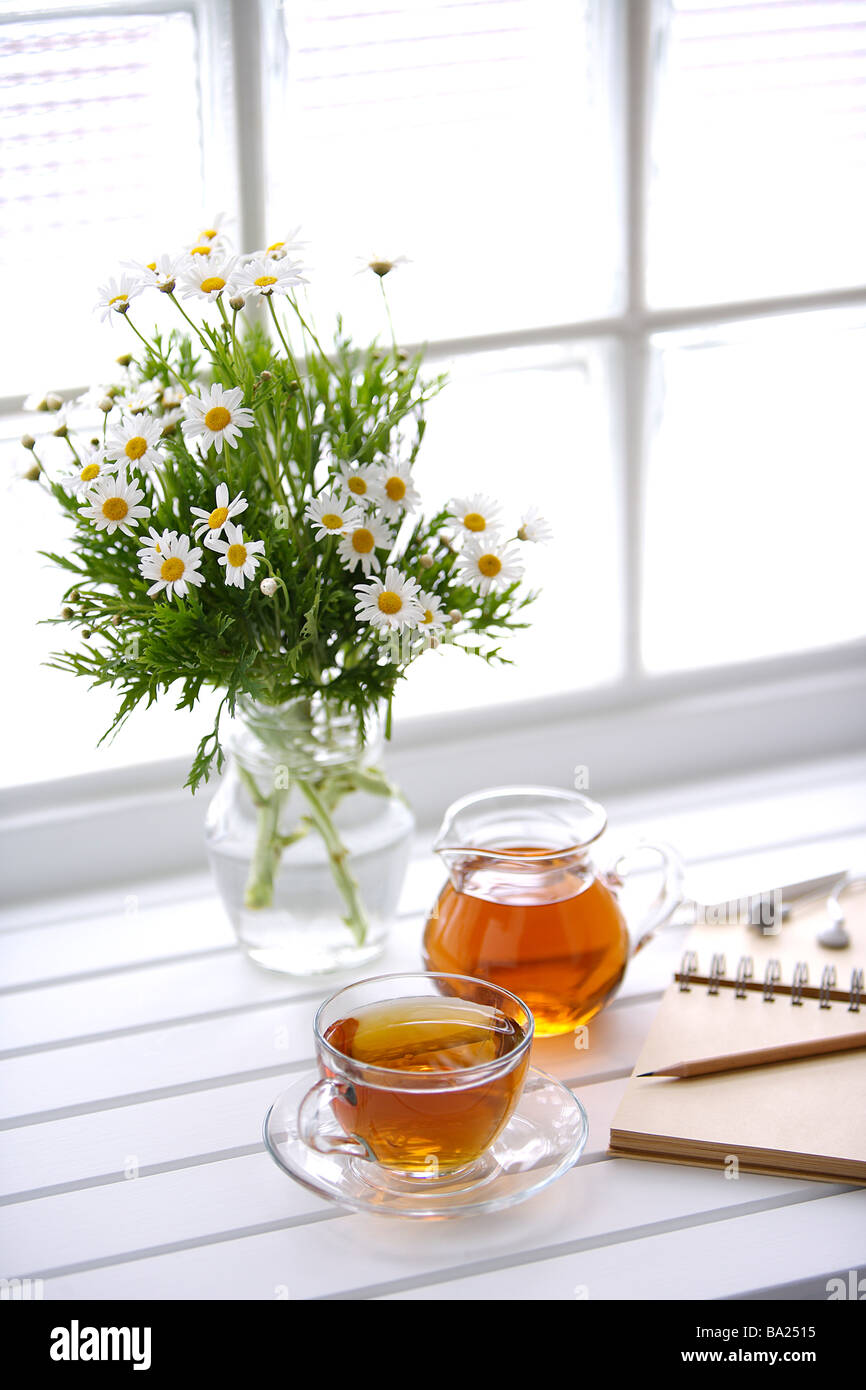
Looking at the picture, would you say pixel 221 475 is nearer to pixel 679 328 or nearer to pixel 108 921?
pixel 108 921

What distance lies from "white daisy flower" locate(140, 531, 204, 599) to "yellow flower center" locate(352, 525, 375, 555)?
0.35 ft

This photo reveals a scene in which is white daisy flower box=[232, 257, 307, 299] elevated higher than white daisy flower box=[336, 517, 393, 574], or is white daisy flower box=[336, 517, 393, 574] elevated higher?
white daisy flower box=[232, 257, 307, 299]

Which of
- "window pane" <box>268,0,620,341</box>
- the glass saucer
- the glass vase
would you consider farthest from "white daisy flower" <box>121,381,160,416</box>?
the glass saucer

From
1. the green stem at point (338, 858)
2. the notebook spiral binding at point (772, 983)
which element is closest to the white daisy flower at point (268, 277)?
the green stem at point (338, 858)

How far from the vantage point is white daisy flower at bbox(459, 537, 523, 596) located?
0.95 metres

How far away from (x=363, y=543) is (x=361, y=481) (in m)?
0.04

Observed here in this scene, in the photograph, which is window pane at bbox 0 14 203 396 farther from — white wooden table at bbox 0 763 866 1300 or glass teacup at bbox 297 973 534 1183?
glass teacup at bbox 297 973 534 1183

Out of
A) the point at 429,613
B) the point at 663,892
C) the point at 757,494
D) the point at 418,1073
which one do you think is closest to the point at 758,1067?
the point at 663,892

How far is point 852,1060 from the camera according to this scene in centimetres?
98

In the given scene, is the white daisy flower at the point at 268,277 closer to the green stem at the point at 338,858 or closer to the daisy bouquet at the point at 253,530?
the daisy bouquet at the point at 253,530

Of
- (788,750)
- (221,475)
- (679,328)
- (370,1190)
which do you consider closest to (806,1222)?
(370,1190)

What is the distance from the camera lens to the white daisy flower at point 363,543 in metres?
0.93

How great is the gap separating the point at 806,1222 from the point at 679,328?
33.9 inches

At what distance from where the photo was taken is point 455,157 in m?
1.33
